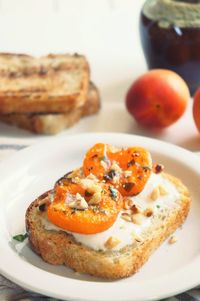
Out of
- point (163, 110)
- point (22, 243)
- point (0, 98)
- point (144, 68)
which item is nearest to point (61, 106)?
point (0, 98)

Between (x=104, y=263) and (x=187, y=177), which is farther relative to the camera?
(x=187, y=177)

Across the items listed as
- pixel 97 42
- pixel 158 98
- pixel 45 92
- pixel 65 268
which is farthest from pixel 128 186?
pixel 97 42

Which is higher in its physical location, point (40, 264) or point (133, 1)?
point (133, 1)

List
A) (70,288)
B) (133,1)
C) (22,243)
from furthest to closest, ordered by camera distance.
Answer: (133,1)
(22,243)
(70,288)

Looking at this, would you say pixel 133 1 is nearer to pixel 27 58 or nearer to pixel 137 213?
pixel 27 58

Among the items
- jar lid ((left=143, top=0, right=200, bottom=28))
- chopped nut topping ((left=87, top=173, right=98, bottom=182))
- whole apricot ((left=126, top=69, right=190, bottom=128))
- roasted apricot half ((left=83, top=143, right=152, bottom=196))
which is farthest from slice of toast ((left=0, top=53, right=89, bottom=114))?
chopped nut topping ((left=87, top=173, right=98, bottom=182))

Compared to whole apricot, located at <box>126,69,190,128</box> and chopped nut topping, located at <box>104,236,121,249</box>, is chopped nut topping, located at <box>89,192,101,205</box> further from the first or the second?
whole apricot, located at <box>126,69,190,128</box>

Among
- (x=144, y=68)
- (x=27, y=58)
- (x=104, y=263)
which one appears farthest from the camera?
(x=144, y=68)
